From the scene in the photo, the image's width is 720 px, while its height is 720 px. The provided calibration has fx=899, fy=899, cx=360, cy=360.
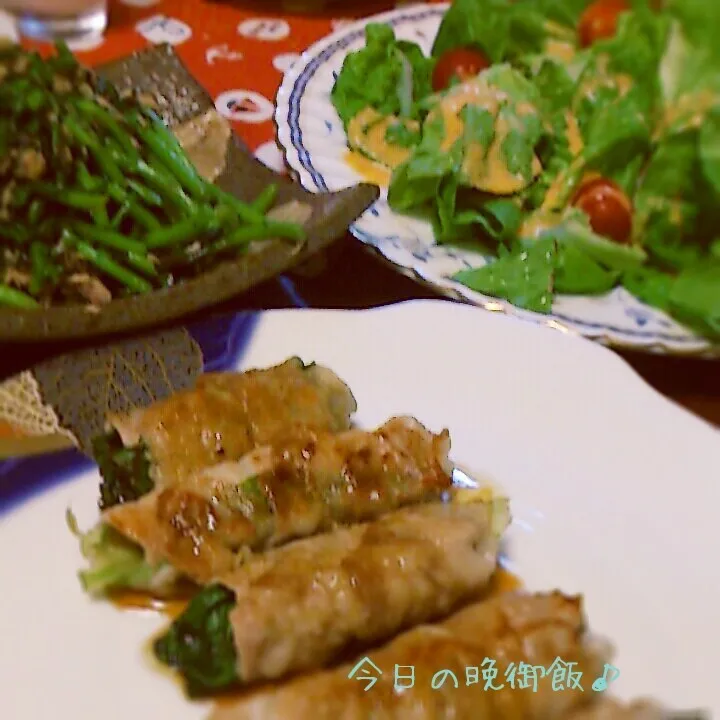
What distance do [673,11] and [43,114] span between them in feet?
8.23

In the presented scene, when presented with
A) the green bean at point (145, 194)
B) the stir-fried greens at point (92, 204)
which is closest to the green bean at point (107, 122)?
the stir-fried greens at point (92, 204)

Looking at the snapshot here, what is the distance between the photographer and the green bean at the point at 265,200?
2697mm

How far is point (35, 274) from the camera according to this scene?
2.42 metres

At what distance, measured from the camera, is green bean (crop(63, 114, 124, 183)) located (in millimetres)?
2646

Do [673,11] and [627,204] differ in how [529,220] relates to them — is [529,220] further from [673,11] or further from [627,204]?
[673,11]

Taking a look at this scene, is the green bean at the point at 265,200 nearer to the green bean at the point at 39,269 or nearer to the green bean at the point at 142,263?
the green bean at the point at 142,263

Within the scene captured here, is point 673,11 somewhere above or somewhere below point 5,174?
above

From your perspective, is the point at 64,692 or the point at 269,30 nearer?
the point at 64,692

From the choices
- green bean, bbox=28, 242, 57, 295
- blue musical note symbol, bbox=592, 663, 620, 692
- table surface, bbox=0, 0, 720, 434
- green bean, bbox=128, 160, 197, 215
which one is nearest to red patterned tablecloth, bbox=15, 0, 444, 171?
table surface, bbox=0, 0, 720, 434

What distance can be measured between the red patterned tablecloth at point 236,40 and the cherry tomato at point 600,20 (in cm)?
110

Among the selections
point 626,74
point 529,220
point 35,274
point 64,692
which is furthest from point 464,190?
point 64,692

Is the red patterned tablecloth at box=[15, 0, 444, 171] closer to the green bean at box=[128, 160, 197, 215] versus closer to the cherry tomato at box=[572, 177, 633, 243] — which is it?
the green bean at box=[128, 160, 197, 215]

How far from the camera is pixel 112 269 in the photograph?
8.04 ft

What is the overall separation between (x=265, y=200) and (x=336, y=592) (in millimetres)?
1409
